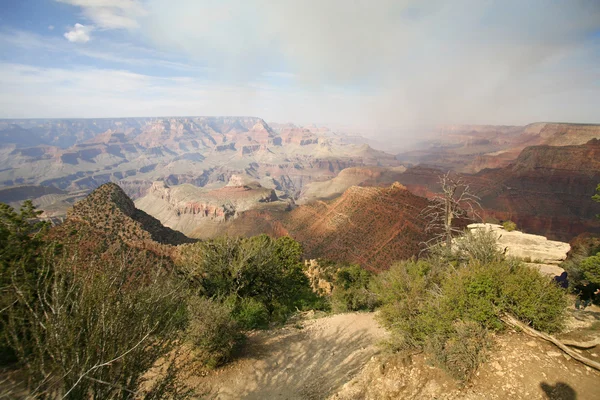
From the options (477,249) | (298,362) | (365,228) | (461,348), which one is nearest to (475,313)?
(461,348)

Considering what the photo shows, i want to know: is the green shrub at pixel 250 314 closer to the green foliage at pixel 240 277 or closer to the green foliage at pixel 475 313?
the green foliage at pixel 240 277

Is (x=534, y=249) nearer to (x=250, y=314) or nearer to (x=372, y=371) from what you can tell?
(x=372, y=371)

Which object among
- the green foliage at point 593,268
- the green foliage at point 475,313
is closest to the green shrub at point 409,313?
the green foliage at point 475,313

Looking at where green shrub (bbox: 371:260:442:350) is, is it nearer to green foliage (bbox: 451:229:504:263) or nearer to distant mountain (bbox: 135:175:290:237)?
green foliage (bbox: 451:229:504:263)

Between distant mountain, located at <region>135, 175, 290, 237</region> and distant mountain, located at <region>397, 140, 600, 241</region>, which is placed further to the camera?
distant mountain, located at <region>135, 175, 290, 237</region>

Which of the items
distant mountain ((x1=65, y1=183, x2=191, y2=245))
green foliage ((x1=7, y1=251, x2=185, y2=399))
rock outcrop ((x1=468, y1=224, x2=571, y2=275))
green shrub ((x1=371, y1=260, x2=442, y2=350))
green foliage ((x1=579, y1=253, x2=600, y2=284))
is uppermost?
green foliage ((x1=7, y1=251, x2=185, y2=399))

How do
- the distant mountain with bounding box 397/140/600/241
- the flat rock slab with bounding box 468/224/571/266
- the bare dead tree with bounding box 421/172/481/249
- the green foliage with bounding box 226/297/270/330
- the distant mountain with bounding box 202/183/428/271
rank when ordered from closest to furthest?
the bare dead tree with bounding box 421/172/481/249 → the green foliage with bounding box 226/297/270/330 → the flat rock slab with bounding box 468/224/571/266 → the distant mountain with bounding box 202/183/428/271 → the distant mountain with bounding box 397/140/600/241

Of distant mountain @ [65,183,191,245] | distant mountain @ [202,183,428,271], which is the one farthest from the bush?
distant mountain @ [202,183,428,271]
